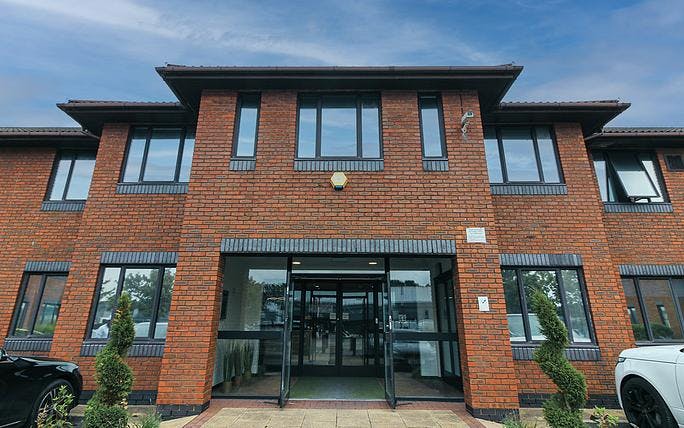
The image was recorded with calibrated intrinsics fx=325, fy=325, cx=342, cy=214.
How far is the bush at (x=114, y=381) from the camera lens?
3957 mm

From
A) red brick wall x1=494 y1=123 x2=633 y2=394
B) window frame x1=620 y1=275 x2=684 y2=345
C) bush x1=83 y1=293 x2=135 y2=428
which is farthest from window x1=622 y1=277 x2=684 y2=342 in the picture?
bush x1=83 y1=293 x2=135 y2=428

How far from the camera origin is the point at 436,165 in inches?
249

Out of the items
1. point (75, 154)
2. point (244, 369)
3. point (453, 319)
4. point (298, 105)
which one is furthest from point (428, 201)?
point (75, 154)

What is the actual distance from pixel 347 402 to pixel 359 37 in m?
9.62

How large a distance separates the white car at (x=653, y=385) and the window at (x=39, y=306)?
431 inches

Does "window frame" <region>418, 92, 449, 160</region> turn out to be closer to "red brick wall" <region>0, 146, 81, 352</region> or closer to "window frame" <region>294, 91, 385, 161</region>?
"window frame" <region>294, 91, 385, 161</region>

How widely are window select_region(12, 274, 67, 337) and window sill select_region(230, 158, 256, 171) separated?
5.04 metres

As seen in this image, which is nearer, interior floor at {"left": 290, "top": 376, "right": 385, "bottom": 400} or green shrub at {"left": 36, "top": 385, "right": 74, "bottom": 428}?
green shrub at {"left": 36, "top": 385, "right": 74, "bottom": 428}

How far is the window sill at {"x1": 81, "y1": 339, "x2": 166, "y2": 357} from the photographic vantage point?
6.32 m

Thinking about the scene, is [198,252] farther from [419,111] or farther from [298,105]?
[419,111]

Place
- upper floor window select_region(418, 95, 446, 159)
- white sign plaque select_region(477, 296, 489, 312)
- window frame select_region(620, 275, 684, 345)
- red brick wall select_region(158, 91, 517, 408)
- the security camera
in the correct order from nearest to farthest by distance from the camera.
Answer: red brick wall select_region(158, 91, 517, 408) → white sign plaque select_region(477, 296, 489, 312) → the security camera → upper floor window select_region(418, 95, 446, 159) → window frame select_region(620, 275, 684, 345)

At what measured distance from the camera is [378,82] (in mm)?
6594

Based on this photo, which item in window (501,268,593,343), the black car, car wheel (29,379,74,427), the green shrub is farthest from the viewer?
window (501,268,593,343)

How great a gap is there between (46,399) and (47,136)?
616 centimetres
